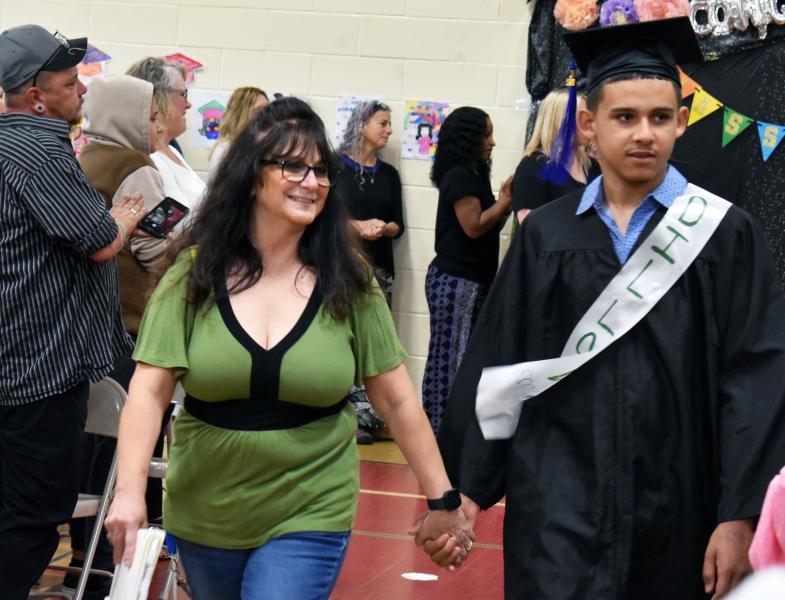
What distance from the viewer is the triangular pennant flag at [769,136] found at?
5.29m

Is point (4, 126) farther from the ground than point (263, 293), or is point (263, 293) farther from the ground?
point (4, 126)

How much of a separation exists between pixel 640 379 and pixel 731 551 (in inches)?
13.7

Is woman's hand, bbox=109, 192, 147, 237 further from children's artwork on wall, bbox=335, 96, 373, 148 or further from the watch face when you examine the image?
children's artwork on wall, bbox=335, 96, 373, 148

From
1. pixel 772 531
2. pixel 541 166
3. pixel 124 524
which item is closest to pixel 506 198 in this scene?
pixel 541 166

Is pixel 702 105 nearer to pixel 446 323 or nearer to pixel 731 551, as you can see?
pixel 446 323

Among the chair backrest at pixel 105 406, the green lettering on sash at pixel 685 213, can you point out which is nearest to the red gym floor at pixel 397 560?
the chair backrest at pixel 105 406

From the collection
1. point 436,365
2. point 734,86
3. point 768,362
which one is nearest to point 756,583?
point 768,362

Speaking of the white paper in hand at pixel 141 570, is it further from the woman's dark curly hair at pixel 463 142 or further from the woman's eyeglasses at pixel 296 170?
the woman's dark curly hair at pixel 463 142

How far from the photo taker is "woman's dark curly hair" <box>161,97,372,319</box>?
2168 millimetres

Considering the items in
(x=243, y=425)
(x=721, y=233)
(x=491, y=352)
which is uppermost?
(x=721, y=233)

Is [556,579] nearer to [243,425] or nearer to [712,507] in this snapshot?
[712,507]

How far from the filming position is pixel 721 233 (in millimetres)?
2027

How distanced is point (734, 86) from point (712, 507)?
3846mm

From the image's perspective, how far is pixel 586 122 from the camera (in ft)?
7.20
